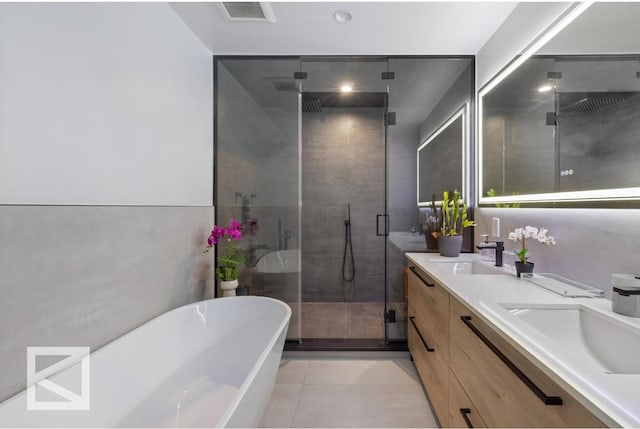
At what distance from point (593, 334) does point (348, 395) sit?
1498mm

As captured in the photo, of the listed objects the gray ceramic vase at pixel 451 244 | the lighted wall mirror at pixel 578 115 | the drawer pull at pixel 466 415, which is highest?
the lighted wall mirror at pixel 578 115

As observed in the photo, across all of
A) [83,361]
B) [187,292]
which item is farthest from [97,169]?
[187,292]

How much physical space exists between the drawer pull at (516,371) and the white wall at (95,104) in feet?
6.12

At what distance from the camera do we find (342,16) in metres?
1.90

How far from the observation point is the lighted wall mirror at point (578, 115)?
1031mm

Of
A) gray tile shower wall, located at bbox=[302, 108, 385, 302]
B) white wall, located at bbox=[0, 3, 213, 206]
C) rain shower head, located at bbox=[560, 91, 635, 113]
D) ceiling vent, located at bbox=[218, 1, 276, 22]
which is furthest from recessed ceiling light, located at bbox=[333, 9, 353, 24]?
rain shower head, located at bbox=[560, 91, 635, 113]

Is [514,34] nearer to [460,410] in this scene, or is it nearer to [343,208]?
[343,208]

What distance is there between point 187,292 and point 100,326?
0.73 m

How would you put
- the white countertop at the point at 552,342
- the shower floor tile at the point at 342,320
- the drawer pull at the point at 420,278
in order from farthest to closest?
the shower floor tile at the point at 342,320 < the drawer pull at the point at 420,278 < the white countertop at the point at 552,342

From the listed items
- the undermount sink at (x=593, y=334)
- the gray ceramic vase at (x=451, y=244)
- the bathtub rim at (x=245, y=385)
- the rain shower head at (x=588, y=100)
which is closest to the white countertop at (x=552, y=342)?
the undermount sink at (x=593, y=334)

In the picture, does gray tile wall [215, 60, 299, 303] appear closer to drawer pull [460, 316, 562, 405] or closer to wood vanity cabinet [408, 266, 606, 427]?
wood vanity cabinet [408, 266, 606, 427]

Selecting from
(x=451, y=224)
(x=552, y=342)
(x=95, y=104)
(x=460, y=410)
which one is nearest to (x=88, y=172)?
(x=95, y=104)

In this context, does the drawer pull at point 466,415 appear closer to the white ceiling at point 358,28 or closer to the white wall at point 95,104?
the white wall at point 95,104

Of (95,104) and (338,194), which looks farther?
(338,194)
